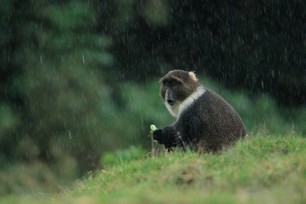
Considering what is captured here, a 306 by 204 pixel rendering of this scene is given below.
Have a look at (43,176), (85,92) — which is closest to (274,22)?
(85,92)

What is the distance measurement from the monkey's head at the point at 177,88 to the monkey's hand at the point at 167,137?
23.7 inches

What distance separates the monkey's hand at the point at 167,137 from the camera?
12.4 m

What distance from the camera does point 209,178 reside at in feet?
30.7

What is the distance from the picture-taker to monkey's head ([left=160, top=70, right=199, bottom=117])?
13039mm

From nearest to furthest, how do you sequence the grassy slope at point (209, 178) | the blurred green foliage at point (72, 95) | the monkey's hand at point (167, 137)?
the grassy slope at point (209, 178), the monkey's hand at point (167, 137), the blurred green foliage at point (72, 95)

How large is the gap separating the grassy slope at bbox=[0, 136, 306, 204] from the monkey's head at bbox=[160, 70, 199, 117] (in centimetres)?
200

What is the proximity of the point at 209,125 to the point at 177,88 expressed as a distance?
104cm

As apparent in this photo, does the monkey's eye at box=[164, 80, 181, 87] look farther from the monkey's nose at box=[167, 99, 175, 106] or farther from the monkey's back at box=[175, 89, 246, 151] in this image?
the monkey's back at box=[175, 89, 246, 151]

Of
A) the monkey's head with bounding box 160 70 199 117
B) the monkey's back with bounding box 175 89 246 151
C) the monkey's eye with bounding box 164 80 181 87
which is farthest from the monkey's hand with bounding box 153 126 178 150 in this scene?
the monkey's eye with bounding box 164 80 181 87

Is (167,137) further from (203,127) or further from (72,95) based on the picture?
(72,95)

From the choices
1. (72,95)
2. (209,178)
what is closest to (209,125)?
(209,178)

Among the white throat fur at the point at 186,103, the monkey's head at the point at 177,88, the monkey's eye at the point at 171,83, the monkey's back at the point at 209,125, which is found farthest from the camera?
the monkey's eye at the point at 171,83

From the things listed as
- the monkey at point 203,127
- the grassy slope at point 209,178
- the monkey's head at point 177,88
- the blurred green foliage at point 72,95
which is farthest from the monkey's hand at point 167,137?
the blurred green foliage at point 72,95

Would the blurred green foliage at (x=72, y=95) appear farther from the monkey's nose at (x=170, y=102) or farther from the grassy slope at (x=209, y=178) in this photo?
the grassy slope at (x=209, y=178)
